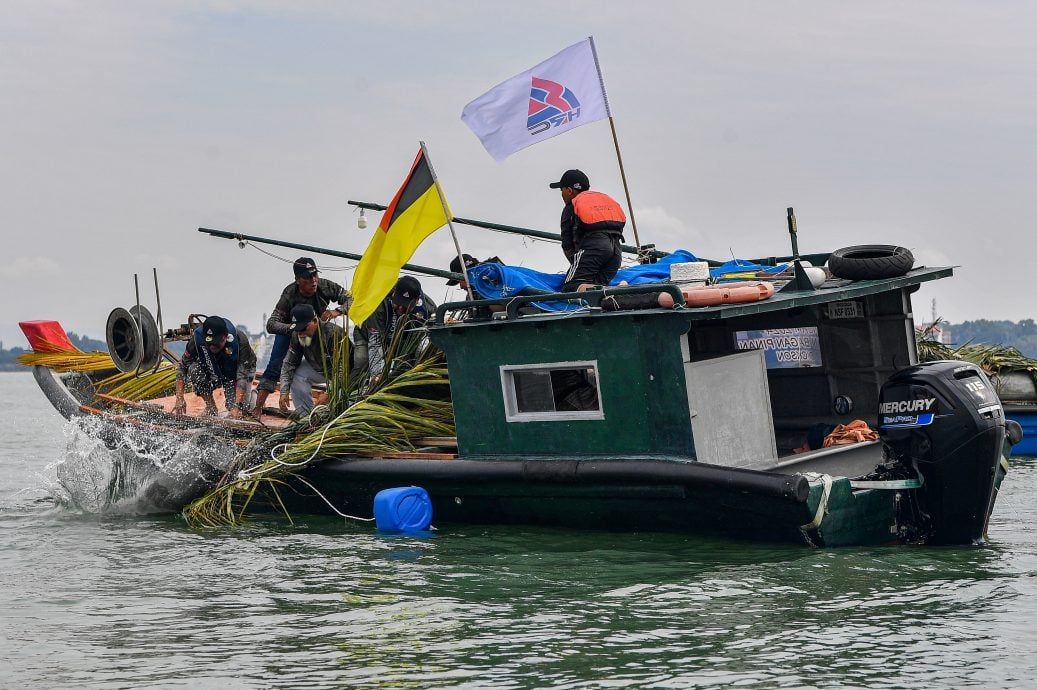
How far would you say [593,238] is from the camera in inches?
409

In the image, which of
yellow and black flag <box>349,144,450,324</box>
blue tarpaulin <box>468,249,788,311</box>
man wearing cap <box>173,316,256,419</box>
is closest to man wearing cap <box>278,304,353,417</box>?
man wearing cap <box>173,316,256,419</box>

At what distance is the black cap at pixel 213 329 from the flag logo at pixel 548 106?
3.57 meters

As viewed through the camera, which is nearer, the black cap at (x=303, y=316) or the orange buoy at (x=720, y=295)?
the orange buoy at (x=720, y=295)

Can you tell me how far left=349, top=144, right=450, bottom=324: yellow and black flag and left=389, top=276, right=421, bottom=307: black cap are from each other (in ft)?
5.87

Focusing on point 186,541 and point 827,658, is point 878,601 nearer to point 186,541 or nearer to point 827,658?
point 827,658

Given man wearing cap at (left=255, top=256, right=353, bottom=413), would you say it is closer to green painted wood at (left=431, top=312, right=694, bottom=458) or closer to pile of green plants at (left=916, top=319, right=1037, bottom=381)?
green painted wood at (left=431, top=312, right=694, bottom=458)

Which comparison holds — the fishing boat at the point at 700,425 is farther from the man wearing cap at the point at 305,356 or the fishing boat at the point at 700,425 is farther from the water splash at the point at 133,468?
the man wearing cap at the point at 305,356

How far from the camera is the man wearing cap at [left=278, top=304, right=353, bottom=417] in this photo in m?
12.3

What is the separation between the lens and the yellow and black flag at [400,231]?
34.8ft

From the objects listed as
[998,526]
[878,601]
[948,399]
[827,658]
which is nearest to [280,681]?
[827,658]

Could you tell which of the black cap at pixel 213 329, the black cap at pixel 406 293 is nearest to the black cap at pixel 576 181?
the black cap at pixel 406 293

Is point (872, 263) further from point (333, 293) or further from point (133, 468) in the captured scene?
point (133, 468)

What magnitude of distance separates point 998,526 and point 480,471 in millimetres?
4086

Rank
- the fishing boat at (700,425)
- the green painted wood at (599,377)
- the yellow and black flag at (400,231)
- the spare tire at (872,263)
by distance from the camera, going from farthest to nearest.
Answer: the yellow and black flag at (400,231)
the spare tire at (872,263)
the green painted wood at (599,377)
the fishing boat at (700,425)
